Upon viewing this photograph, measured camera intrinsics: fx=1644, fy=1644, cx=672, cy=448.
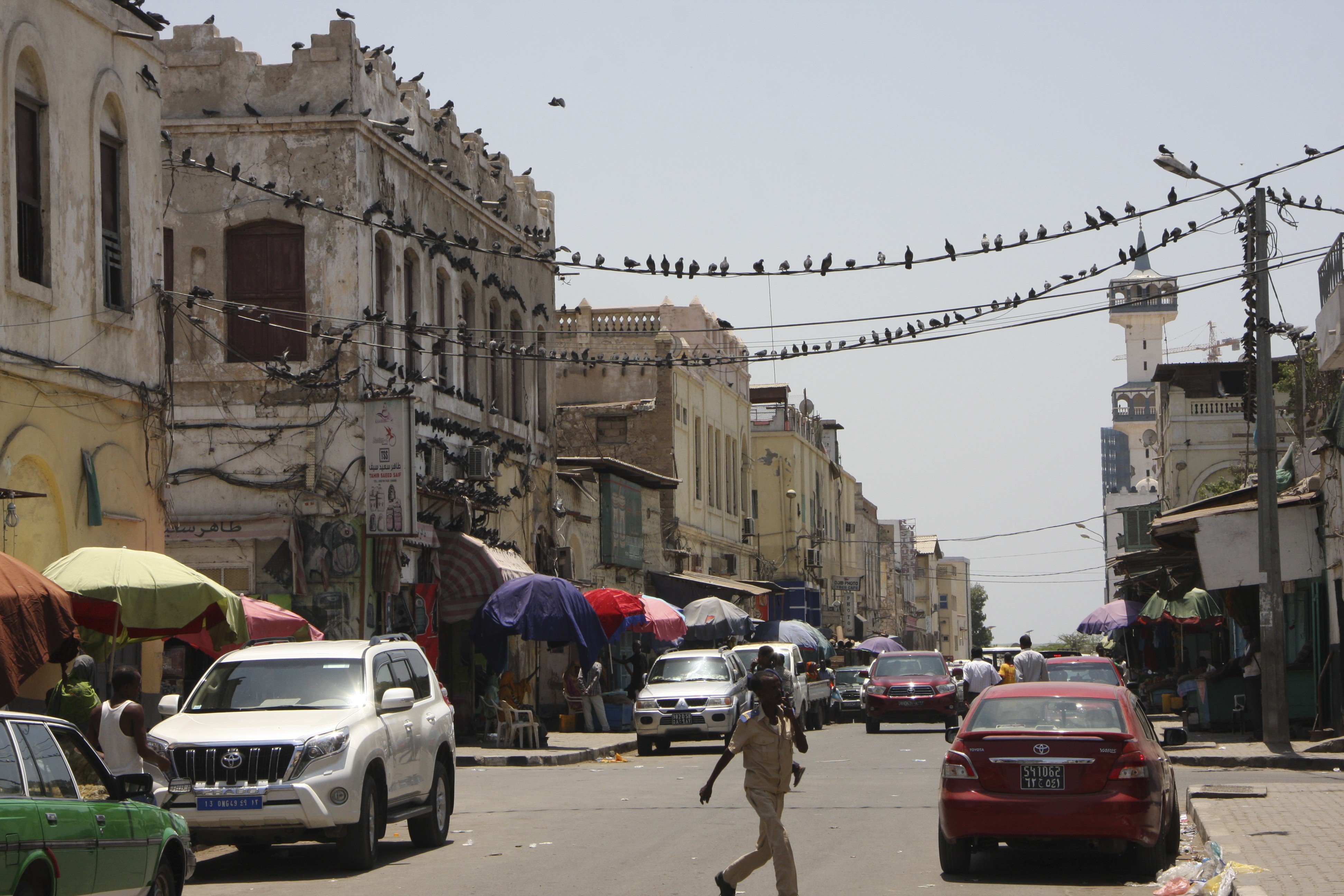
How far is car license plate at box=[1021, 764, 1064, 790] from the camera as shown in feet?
39.0

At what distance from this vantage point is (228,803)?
12625 mm

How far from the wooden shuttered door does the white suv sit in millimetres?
13076

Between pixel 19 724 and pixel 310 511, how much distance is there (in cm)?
1886

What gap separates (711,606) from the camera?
131 ft

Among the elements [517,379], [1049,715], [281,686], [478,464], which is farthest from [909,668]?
[1049,715]

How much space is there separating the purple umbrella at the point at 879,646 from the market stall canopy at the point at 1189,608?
84.1 feet

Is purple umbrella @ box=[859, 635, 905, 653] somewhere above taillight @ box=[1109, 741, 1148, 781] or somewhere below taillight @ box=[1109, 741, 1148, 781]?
below

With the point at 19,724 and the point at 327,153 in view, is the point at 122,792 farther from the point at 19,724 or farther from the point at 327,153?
the point at 327,153

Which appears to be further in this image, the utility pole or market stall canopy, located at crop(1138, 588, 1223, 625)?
market stall canopy, located at crop(1138, 588, 1223, 625)

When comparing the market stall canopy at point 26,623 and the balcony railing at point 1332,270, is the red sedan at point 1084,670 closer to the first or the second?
the balcony railing at point 1332,270

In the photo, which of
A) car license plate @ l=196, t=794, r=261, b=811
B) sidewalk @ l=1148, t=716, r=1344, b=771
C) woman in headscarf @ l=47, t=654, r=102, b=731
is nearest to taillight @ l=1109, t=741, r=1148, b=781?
car license plate @ l=196, t=794, r=261, b=811

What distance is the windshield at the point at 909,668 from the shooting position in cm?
3731

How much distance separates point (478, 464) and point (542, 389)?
739 centimetres

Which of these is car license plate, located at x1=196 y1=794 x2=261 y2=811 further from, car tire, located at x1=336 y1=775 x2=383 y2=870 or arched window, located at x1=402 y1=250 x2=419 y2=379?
arched window, located at x1=402 y1=250 x2=419 y2=379
